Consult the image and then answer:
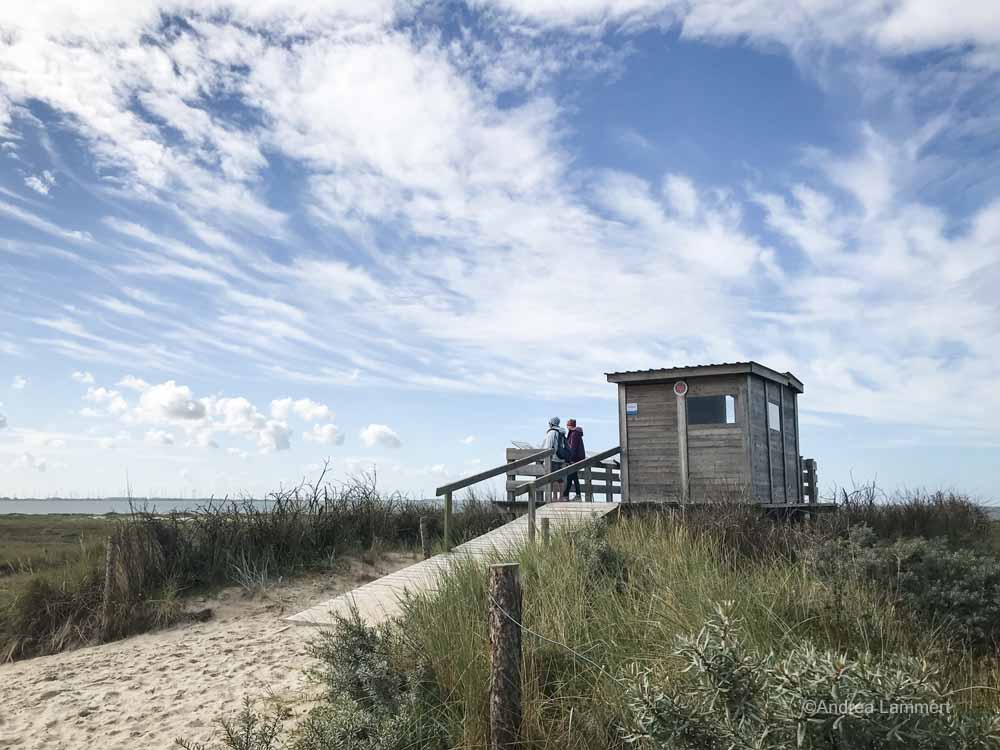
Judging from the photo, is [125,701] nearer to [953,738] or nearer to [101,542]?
[101,542]

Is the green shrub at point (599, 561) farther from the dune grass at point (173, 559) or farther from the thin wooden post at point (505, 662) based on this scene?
the dune grass at point (173, 559)

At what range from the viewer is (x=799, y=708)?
277 cm

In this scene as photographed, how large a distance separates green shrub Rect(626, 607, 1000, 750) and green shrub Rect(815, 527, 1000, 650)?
12.0ft

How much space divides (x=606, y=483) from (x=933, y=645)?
10540 mm

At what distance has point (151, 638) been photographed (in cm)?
898

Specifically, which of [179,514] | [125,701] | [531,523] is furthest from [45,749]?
[531,523]

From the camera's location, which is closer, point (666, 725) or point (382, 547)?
point (666, 725)

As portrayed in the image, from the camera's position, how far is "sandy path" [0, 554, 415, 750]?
6.29m

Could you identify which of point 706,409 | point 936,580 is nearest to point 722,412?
point 706,409

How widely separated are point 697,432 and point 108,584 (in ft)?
34.3

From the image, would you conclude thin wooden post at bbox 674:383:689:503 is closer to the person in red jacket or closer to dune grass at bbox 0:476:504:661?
the person in red jacket

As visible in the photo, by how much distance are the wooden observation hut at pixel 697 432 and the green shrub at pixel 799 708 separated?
11.1 metres
